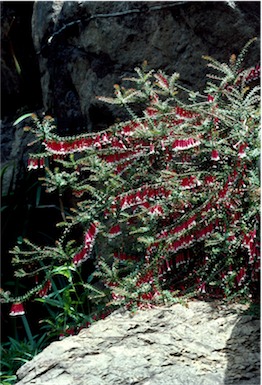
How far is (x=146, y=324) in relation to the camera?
269 centimetres

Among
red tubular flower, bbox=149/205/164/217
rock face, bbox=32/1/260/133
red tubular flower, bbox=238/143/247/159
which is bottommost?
red tubular flower, bbox=149/205/164/217

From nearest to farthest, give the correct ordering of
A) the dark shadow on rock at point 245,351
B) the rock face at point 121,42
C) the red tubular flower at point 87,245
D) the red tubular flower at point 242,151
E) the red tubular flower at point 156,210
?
the dark shadow on rock at point 245,351 → the red tubular flower at point 242,151 → the red tubular flower at point 156,210 → the red tubular flower at point 87,245 → the rock face at point 121,42

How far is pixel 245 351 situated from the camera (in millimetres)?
2520

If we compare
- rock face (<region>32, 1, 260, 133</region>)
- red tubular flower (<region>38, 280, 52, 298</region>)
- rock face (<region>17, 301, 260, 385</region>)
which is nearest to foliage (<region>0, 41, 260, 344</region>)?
red tubular flower (<region>38, 280, 52, 298</region>)

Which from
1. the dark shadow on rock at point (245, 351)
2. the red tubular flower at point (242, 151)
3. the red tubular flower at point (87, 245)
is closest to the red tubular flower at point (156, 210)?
the red tubular flower at point (87, 245)

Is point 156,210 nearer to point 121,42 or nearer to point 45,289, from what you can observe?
point 45,289

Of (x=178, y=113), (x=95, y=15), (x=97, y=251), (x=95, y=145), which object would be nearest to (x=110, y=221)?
(x=97, y=251)

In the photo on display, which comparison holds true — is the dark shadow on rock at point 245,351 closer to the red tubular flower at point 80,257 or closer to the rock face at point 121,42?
the red tubular flower at point 80,257

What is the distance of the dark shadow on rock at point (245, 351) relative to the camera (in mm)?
2389

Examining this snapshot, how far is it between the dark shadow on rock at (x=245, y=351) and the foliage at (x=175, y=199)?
190 mm

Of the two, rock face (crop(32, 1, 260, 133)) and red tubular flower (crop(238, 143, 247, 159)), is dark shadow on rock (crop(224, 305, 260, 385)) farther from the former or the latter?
rock face (crop(32, 1, 260, 133))

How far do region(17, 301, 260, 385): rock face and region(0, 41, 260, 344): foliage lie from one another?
0.14 metres

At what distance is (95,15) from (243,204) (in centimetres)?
153

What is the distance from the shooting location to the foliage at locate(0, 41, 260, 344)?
2854 mm
